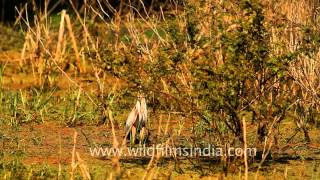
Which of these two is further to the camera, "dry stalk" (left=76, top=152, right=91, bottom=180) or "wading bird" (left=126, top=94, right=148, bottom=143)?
"wading bird" (left=126, top=94, right=148, bottom=143)

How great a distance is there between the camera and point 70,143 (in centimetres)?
652

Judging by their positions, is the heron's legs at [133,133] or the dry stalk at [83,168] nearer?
the dry stalk at [83,168]

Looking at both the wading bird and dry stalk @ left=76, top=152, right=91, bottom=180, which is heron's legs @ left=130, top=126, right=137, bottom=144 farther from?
dry stalk @ left=76, top=152, right=91, bottom=180

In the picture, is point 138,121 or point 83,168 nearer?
point 83,168

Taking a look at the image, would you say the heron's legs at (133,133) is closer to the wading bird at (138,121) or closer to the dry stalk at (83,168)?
the wading bird at (138,121)

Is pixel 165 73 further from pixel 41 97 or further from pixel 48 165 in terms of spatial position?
pixel 41 97

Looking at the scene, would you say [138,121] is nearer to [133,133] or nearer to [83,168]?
[133,133]

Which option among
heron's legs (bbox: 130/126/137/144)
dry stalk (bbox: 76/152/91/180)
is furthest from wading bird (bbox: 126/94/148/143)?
dry stalk (bbox: 76/152/91/180)

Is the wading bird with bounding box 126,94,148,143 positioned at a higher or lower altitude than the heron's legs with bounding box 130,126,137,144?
higher

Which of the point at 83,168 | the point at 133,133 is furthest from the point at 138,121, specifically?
the point at 83,168

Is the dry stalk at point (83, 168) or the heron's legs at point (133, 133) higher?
the dry stalk at point (83, 168)

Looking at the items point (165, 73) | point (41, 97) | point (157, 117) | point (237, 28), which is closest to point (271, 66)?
point (237, 28)

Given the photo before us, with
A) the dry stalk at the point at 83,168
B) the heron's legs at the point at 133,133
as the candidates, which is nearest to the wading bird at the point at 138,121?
the heron's legs at the point at 133,133

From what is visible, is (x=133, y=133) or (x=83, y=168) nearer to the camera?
(x=83, y=168)
